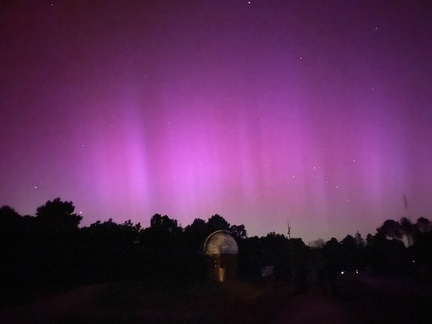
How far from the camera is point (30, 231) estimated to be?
3078 cm

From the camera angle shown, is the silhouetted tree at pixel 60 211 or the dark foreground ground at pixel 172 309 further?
the silhouetted tree at pixel 60 211

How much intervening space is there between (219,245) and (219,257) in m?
0.95

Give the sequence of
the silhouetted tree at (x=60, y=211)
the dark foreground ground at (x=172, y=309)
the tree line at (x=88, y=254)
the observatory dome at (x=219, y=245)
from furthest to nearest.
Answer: the silhouetted tree at (x=60, y=211), the observatory dome at (x=219, y=245), the tree line at (x=88, y=254), the dark foreground ground at (x=172, y=309)

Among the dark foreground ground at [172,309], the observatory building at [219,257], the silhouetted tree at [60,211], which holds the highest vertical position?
the silhouetted tree at [60,211]

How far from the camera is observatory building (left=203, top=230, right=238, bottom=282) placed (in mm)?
36781

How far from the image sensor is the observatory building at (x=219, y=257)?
36.8 metres

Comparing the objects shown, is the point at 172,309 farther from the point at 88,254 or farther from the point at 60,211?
the point at 60,211

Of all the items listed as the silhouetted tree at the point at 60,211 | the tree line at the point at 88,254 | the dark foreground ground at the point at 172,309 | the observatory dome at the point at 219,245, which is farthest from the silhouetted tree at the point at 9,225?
the silhouetted tree at the point at 60,211

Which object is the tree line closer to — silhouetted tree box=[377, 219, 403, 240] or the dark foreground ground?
the dark foreground ground

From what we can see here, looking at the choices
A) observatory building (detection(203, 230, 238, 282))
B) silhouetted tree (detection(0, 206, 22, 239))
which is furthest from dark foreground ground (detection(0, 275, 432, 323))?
observatory building (detection(203, 230, 238, 282))

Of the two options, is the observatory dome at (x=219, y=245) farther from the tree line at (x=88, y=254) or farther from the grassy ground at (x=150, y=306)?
the grassy ground at (x=150, y=306)

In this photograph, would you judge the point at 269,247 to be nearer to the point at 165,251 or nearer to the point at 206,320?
the point at 165,251

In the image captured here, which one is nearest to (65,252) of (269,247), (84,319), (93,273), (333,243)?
(93,273)

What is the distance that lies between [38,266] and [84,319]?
39.4ft
